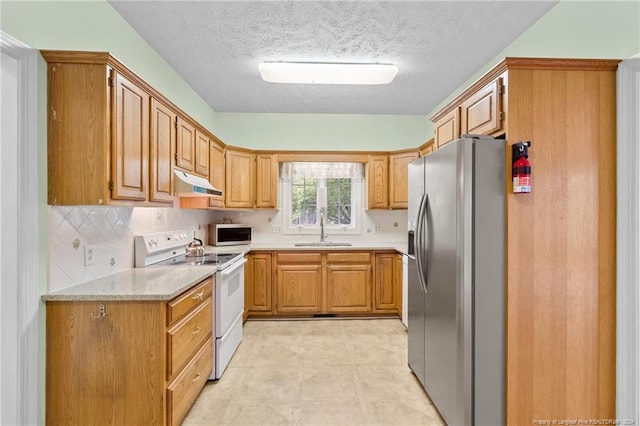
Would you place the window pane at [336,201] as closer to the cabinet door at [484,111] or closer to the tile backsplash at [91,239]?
the tile backsplash at [91,239]

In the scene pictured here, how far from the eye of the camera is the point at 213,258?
288cm

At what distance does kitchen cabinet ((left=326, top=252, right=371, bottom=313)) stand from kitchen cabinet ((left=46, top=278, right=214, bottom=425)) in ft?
7.85

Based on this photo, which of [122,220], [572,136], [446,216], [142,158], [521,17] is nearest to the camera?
[572,136]

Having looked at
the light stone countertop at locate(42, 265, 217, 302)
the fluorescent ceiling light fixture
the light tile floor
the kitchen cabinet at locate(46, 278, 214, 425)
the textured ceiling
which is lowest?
the light tile floor

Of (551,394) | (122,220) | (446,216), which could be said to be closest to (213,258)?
(122,220)

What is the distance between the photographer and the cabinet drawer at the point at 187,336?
1780 millimetres

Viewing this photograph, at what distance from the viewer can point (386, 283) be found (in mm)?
3965

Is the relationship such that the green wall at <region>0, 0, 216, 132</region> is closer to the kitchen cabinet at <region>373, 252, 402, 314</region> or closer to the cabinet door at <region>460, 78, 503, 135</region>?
the cabinet door at <region>460, 78, 503, 135</region>

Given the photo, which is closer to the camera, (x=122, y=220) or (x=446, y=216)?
(x=446, y=216)

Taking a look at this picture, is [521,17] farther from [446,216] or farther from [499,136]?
[446,216]

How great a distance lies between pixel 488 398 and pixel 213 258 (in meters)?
2.31

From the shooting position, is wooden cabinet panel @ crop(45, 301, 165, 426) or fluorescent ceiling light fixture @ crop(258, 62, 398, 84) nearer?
wooden cabinet panel @ crop(45, 301, 165, 426)

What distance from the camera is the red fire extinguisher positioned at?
1.62 meters

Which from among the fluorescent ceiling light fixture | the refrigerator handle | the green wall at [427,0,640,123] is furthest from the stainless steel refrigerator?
the fluorescent ceiling light fixture
